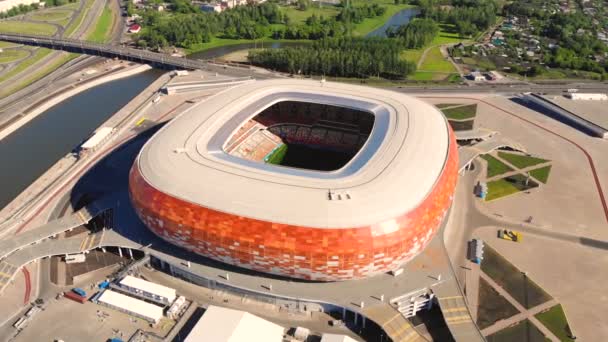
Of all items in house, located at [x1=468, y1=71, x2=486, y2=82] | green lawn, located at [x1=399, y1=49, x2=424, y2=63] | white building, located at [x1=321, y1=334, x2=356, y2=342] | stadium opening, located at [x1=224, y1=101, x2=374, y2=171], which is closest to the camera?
white building, located at [x1=321, y1=334, x2=356, y2=342]


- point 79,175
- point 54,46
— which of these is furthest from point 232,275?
point 54,46

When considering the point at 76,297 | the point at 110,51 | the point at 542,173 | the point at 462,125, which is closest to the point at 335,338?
the point at 76,297

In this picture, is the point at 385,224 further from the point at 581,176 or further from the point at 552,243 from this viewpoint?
the point at 581,176

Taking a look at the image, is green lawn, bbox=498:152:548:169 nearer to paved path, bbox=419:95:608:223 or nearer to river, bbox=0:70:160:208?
paved path, bbox=419:95:608:223

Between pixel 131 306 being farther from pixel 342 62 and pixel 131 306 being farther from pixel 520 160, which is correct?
pixel 342 62

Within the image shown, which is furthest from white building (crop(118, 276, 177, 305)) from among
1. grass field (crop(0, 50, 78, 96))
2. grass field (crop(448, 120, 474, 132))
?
grass field (crop(0, 50, 78, 96))

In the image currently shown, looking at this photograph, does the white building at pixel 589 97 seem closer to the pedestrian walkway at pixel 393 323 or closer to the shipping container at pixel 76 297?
the pedestrian walkway at pixel 393 323
